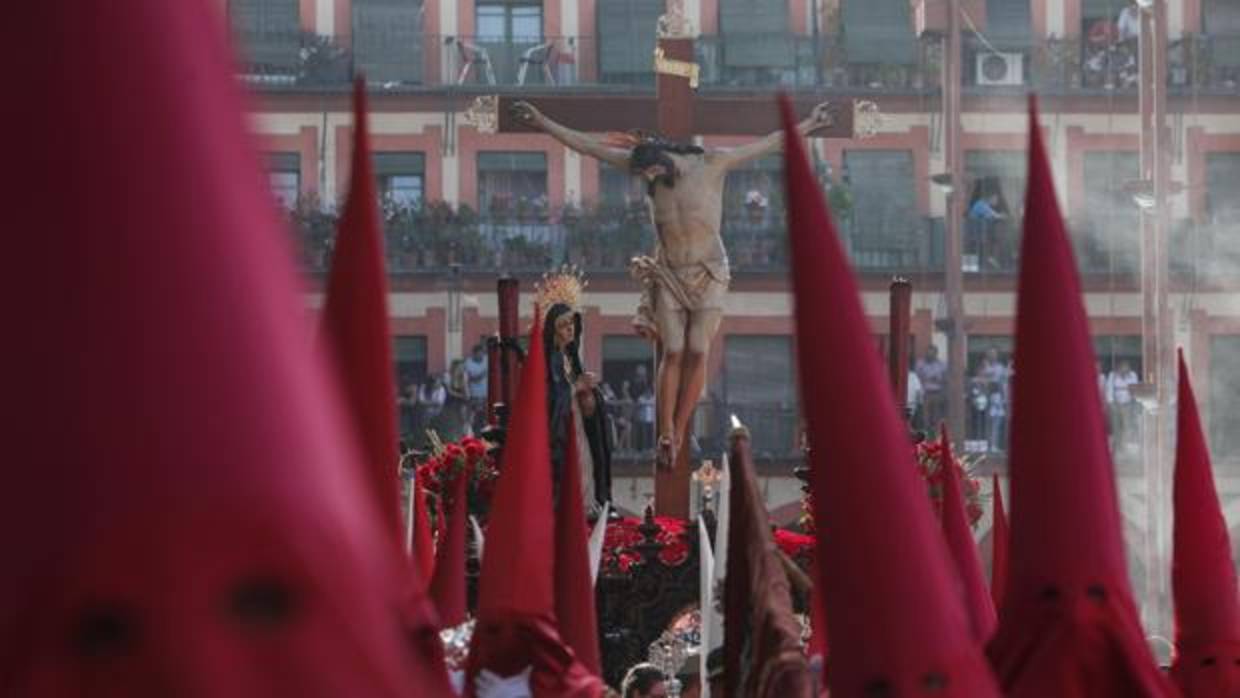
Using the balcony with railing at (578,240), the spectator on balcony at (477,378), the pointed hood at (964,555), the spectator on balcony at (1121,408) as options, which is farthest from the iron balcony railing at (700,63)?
the pointed hood at (964,555)

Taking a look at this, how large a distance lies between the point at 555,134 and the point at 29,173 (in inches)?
549

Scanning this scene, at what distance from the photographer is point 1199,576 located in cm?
817

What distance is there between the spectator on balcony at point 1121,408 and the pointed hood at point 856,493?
31256 mm

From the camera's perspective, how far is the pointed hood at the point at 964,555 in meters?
9.08

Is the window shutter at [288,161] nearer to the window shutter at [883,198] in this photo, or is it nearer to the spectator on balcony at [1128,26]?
the window shutter at [883,198]

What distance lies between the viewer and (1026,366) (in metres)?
5.98

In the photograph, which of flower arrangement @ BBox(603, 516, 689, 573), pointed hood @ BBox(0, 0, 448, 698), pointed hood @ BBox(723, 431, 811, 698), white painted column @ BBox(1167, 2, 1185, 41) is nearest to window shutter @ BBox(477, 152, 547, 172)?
white painted column @ BBox(1167, 2, 1185, 41)

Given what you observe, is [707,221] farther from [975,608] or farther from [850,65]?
[850,65]

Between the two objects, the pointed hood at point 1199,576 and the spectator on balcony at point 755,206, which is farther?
the spectator on balcony at point 755,206

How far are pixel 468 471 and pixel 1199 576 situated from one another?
5.77m

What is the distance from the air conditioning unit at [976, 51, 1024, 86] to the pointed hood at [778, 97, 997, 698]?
39074mm

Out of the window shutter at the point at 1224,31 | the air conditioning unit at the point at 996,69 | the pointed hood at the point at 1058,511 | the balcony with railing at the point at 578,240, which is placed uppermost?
the window shutter at the point at 1224,31

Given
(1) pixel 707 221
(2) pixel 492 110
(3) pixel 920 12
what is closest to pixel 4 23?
(1) pixel 707 221

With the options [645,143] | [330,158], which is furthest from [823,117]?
[330,158]
